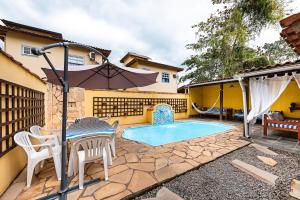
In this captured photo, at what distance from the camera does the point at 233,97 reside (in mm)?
10469


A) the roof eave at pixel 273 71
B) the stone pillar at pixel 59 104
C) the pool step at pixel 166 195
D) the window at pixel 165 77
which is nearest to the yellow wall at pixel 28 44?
the stone pillar at pixel 59 104

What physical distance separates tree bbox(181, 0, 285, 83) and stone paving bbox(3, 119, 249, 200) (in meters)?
11.3

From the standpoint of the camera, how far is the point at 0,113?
6.94ft

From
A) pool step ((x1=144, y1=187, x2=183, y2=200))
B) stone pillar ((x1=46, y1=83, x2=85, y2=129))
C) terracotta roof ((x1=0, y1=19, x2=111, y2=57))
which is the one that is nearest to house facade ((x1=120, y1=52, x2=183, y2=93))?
terracotta roof ((x1=0, y1=19, x2=111, y2=57))

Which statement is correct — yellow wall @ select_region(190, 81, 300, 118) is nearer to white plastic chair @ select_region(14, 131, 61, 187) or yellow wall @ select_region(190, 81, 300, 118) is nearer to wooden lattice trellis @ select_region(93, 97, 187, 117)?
wooden lattice trellis @ select_region(93, 97, 187, 117)

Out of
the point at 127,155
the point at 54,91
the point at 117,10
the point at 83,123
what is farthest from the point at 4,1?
the point at 127,155

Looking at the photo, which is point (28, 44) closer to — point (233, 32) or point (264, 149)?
point (264, 149)

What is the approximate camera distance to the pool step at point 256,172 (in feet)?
8.61

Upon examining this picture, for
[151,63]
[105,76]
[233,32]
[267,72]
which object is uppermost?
[233,32]

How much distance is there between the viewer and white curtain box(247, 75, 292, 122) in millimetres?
4877

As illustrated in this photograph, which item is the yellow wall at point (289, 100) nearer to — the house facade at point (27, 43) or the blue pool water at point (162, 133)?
the blue pool water at point (162, 133)

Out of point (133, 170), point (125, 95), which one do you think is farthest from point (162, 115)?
point (133, 170)

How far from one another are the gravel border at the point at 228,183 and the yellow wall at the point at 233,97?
242 inches

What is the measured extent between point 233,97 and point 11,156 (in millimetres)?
11505
